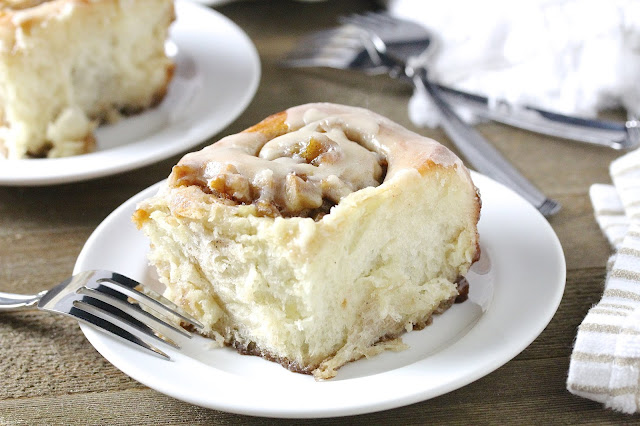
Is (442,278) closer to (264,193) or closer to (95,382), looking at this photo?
(264,193)

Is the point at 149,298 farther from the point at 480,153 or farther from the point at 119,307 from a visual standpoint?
the point at 480,153

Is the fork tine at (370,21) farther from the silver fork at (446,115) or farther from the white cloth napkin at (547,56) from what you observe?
the white cloth napkin at (547,56)

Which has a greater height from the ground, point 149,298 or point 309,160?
point 309,160

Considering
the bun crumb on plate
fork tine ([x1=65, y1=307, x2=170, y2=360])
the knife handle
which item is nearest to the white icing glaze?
fork tine ([x1=65, y1=307, x2=170, y2=360])

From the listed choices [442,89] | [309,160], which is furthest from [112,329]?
[442,89]

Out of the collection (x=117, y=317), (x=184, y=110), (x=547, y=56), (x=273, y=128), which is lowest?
(x=184, y=110)

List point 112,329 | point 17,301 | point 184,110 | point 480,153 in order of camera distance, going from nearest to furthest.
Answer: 1. point 112,329
2. point 17,301
3. point 480,153
4. point 184,110

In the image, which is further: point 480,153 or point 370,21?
point 370,21
